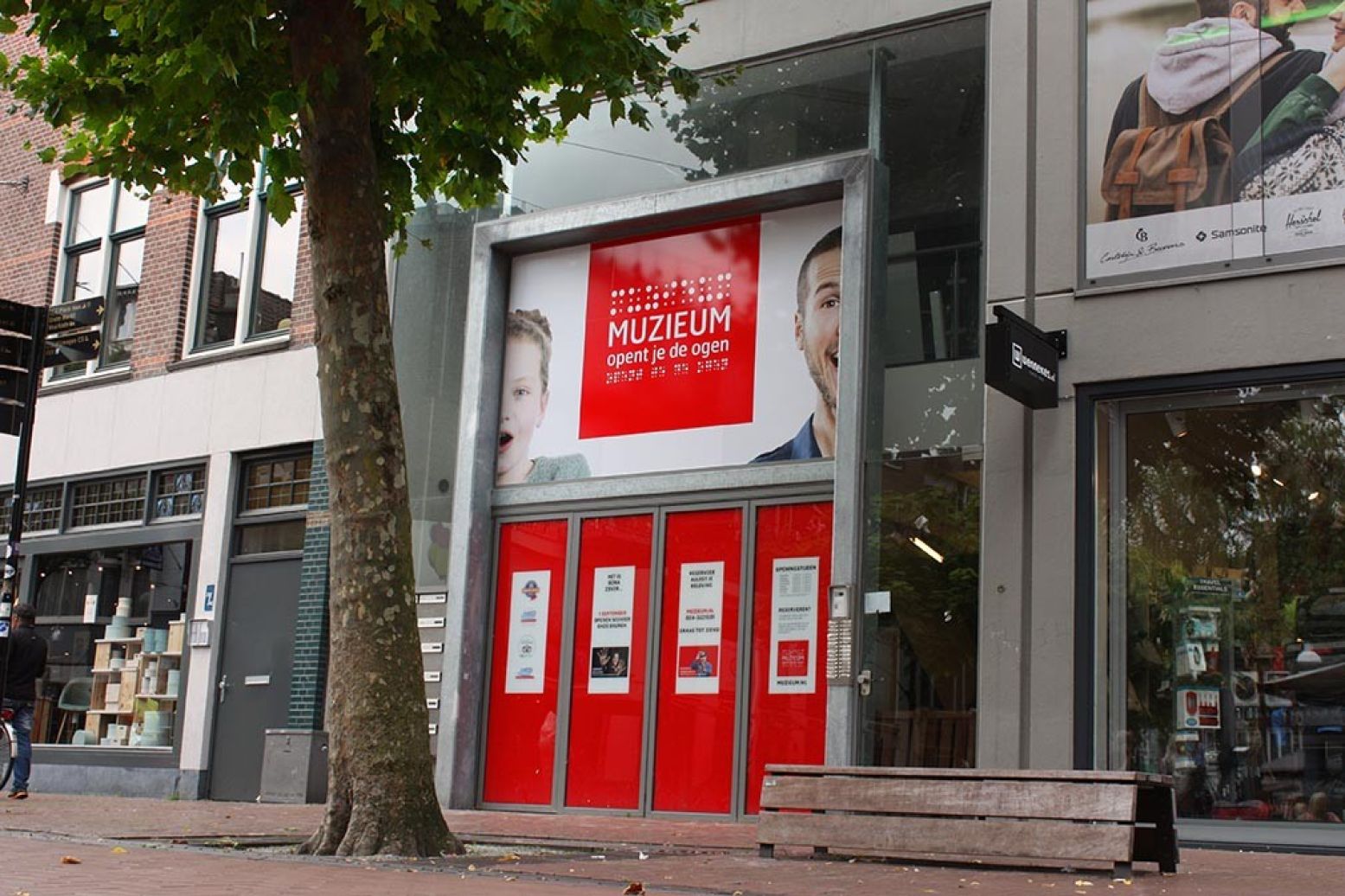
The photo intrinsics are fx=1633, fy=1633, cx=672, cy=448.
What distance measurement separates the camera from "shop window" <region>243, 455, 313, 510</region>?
16703mm

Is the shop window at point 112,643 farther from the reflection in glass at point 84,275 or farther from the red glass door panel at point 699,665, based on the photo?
the red glass door panel at point 699,665

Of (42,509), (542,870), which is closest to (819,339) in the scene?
(542,870)

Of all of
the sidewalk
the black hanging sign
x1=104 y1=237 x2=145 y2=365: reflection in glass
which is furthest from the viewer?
x1=104 y1=237 x2=145 y2=365: reflection in glass

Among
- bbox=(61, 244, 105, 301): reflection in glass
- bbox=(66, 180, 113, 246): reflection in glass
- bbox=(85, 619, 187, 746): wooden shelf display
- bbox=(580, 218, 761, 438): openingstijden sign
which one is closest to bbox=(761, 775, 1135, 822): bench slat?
bbox=(580, 218, 761, 438): openingstijden sign

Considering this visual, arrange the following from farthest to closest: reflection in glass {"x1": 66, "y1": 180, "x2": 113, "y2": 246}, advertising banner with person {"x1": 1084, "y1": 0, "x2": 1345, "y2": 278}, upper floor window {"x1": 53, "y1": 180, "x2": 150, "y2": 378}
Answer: reflection in glass {"x1": 66, "y1": 180, "x2": 113, "y2": 246} < upper floor window {"x1": 53, "y1": 180, "x2": 150, "y2": 378} < advertising banner with person {"x1": 1084, "y1": 0, "x2": 1345, "y2": 278}

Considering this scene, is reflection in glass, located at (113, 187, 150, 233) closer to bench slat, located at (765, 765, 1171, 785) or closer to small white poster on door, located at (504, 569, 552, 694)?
small white poster on door, located at (504, 569, 552, 694)

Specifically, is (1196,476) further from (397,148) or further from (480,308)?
(480,308)

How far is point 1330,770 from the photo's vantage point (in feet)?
33.3

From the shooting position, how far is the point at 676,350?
14078 mm

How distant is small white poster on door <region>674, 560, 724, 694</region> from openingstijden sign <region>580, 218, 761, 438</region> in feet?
4.27

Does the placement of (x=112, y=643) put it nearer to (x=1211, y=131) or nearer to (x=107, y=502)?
(x=107, y=502)

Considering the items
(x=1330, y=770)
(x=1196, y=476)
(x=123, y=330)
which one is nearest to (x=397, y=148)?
(x=1196, y=476)

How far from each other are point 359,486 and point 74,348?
11.0 m

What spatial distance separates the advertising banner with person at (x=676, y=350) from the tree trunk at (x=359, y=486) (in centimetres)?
477
